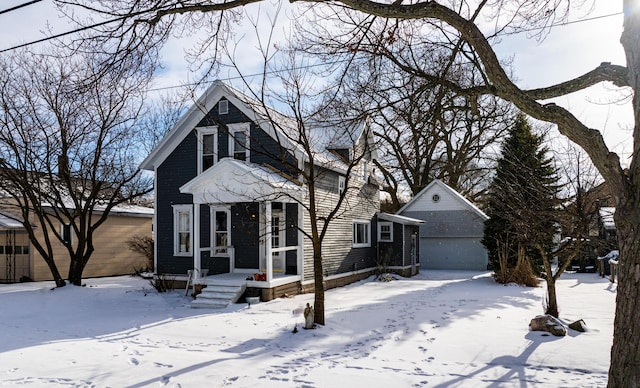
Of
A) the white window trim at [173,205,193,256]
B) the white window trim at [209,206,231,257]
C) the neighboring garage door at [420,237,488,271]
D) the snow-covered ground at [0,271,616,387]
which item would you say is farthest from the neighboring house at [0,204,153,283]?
the neighboring garage door at [420,237,488,271]

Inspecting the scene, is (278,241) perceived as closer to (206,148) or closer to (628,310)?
(206,148)

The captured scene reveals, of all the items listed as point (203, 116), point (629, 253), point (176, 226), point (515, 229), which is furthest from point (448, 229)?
point (629, 253)

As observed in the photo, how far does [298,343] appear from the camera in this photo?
8.55 metres

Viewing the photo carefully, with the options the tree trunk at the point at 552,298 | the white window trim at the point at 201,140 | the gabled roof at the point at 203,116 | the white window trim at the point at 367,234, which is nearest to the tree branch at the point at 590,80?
the tree trunk at the point at 552,298

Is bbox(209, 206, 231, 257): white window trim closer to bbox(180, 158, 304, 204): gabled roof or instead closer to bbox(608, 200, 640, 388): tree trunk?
bbox(180, 158, 304, 204): gabled roof

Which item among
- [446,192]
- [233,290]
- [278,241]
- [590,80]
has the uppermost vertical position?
[446,192]

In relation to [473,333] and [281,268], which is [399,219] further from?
[473,333]

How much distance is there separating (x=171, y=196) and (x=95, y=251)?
722 cm

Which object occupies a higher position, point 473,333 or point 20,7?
point 20,7

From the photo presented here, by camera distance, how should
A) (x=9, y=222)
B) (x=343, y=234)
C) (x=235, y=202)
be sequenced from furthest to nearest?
(x=9, y=222), (x=343, y=234), (x=235, y=202)

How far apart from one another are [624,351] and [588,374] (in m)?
2.85

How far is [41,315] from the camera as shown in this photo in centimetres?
1160

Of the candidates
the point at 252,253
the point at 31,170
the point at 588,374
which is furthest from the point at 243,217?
the point at 588,374

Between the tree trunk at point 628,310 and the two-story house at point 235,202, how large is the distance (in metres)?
10.1
